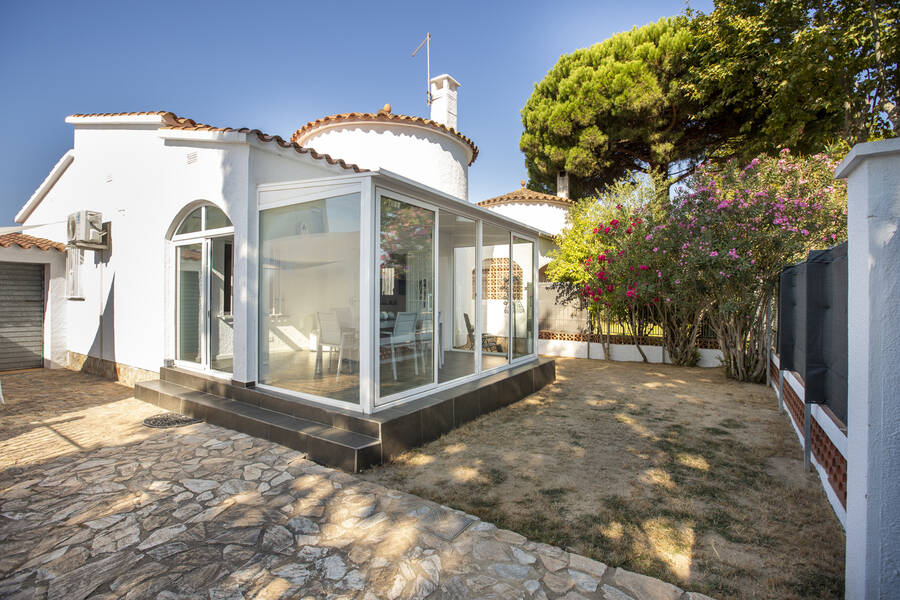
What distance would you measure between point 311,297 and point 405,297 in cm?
119

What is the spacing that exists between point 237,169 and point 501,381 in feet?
15.6

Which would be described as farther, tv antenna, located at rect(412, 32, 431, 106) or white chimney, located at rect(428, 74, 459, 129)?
tv antenna, located at rect(412, 32, 431, 106)

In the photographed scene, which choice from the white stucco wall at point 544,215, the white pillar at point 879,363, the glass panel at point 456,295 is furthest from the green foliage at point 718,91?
the white pillar at point 879,363

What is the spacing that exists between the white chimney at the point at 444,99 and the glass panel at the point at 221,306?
7.50 metres

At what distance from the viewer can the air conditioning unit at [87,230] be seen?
8.05 m

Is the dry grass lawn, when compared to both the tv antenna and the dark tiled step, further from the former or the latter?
the tv antenna

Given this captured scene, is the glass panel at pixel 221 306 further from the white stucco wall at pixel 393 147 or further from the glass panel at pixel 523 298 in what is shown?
the glass panel at pixel 523 298

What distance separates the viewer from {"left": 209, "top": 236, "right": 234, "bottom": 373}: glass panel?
6191mm

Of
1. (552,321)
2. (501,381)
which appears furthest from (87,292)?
(552,321)

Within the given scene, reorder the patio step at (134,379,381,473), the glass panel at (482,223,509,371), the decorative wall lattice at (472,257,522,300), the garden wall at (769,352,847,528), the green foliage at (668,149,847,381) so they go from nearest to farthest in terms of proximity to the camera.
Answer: the garden wall at (769,352,847,528) < the patio step at (134,379,381,473) < the decorative wall lattice at (472,257,522,300) < the glass panel at (482,223,509,371) < the green foliage at (668,149,847,381)

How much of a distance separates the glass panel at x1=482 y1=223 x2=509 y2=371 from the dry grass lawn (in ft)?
4.29

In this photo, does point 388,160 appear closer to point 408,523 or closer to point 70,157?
point 70,157

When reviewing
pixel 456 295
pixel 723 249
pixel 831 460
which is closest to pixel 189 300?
pixel 456 295

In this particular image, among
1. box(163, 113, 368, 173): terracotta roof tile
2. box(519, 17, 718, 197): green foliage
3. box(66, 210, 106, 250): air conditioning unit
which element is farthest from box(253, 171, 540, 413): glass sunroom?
box(519, 17, 718, 197): green foliage
